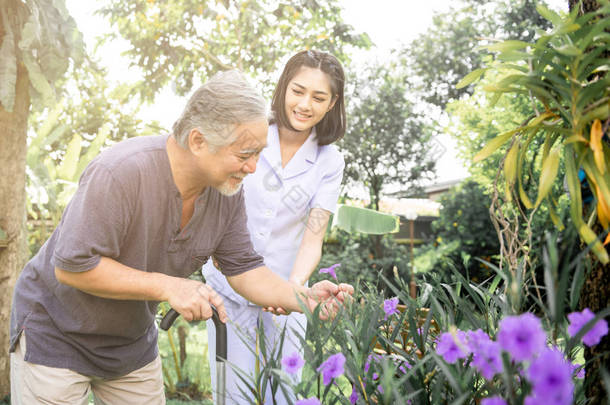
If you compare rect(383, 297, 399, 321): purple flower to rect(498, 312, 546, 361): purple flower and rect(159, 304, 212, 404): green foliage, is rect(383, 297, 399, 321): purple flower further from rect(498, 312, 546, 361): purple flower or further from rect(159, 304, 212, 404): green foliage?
rect(159, 304, 212, 404): green foliage

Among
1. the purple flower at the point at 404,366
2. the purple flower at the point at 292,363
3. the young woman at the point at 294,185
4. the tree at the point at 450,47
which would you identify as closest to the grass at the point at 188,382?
the young woman at the point at 294,185

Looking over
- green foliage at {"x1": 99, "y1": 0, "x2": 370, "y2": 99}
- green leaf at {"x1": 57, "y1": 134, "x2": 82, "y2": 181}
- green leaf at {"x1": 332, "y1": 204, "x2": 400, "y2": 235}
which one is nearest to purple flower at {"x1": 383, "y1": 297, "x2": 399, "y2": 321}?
green leaf at {"x1": 332, "y1": 204, "x2": 400, "y2": 235}

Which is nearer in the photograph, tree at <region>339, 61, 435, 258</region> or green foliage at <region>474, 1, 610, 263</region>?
green foliage at <region>474, 1, 610, 263</region>

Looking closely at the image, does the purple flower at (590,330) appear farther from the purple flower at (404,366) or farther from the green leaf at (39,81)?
the green leaf at (39,81)

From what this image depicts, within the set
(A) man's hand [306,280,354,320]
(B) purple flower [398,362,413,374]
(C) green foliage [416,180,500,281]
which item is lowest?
(C) green foliage [416,180,500,281]

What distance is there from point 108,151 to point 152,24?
8.65 metres

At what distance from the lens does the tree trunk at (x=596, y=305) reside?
1.17m

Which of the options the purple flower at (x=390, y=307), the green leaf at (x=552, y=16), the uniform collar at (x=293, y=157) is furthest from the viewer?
the uniform collar at (x=293, y=157)

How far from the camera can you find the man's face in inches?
65.5

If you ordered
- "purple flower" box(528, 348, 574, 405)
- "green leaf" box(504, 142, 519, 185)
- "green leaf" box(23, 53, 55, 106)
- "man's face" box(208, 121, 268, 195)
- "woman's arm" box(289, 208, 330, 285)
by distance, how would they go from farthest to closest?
1. "green leaf" box(23, 53, 55, 106)
2. "woman's arm" box(289, 208, 330, 285)
3. "man's face" box(208, 121, 268, 195)
4. "green leaf" box(504, 142, 519, 185)
5. "purple flower" box(528, 348, 574, 405)

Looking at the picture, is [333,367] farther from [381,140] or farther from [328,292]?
[381,140]

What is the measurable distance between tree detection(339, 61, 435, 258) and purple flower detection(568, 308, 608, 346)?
37.9ft

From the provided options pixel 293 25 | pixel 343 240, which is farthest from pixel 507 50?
pixel 343 240

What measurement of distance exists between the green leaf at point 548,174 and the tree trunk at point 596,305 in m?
0.22
